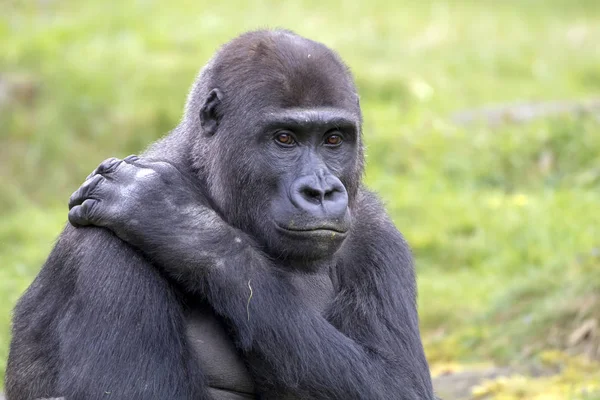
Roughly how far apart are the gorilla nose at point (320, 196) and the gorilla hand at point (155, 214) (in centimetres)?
29

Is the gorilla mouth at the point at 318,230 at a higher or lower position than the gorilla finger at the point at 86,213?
higher

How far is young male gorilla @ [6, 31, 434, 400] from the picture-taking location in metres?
3.96

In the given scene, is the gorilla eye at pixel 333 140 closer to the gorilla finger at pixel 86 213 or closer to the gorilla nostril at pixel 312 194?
the gorilla nostril at pixel 312 194

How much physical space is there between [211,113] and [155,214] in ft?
1.90

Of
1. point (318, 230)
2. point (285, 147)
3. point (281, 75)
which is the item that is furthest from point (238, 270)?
point (281, 75)

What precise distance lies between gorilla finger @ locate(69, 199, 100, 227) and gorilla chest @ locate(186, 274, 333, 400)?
1.80 ft

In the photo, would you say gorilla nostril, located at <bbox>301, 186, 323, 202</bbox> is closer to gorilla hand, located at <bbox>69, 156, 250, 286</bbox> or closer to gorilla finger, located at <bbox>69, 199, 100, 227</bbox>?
gorilla hand, located at <bbox>69, 156, 250, 286</bbox>

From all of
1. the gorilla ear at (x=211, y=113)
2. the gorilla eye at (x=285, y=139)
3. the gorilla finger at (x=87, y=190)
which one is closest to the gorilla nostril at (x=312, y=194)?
the gorilla eye at (x=285, y=139)

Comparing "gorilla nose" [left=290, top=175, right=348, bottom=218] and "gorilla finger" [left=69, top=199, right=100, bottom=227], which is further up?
"gorilla nose" [left=290, top=175, right=348, bottom=218]

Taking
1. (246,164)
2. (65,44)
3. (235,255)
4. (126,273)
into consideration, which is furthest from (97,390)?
(65,44)

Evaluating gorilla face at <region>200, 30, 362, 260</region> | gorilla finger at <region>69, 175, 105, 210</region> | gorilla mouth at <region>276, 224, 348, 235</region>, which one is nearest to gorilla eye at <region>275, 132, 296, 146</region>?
gorilla face at <region>200, 30, 362, 260</region>

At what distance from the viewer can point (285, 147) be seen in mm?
4168

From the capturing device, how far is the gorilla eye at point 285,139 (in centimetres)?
418

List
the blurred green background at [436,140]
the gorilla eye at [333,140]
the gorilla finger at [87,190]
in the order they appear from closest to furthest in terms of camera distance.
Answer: the gorilla finger at [87,190] < the gorilla eye at [333,140] < the blurred green background at [436,140]
